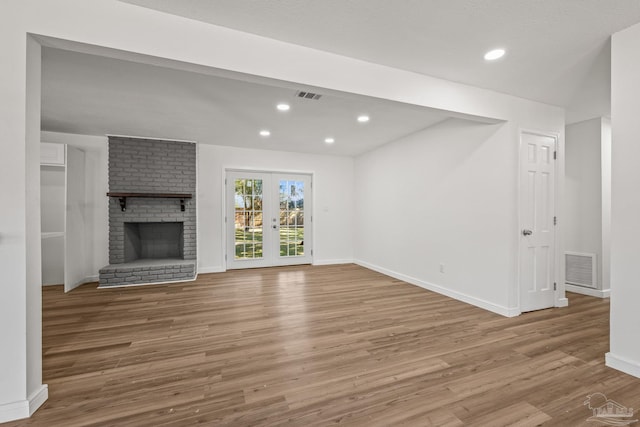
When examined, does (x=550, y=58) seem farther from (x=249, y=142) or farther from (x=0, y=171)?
(x=249, y=142)

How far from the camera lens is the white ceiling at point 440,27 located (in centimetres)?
179

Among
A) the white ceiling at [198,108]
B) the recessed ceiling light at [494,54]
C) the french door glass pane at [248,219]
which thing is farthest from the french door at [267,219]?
the recessed ceiling light at [494,54]

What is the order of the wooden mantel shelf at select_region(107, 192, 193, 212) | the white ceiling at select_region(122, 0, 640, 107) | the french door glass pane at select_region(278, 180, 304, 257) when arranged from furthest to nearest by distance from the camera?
the french door glass pane at select_region(278, 180, 304, 257), the wooden mantel shelf at select_region(107, 192, 193, 212), the white ceiling at select_region(122, 0, 640, 107)

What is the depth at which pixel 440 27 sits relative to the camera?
6.59ft

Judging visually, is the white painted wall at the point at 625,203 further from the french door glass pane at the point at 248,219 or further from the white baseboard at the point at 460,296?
the french door glass pane at the point at 248,219

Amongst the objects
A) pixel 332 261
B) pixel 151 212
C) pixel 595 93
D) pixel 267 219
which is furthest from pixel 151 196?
pixel 595 93

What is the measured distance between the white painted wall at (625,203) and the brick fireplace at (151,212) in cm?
542

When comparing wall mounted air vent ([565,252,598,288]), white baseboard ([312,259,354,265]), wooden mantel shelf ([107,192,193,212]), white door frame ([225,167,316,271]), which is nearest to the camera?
wall mounted air vent ([565,252,598,288])

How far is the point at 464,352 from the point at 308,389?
4.61 feet

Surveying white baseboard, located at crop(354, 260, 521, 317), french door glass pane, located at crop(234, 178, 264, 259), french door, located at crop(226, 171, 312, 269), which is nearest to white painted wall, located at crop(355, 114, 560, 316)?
white baseboard, located at crop(354, 260, 521, 317)

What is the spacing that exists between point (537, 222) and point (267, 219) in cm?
466

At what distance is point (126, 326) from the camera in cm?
292

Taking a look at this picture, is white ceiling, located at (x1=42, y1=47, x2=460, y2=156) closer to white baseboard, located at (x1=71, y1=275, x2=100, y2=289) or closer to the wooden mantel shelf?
the wooden mantel shelf

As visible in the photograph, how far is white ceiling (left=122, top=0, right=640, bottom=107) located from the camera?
1792mm
